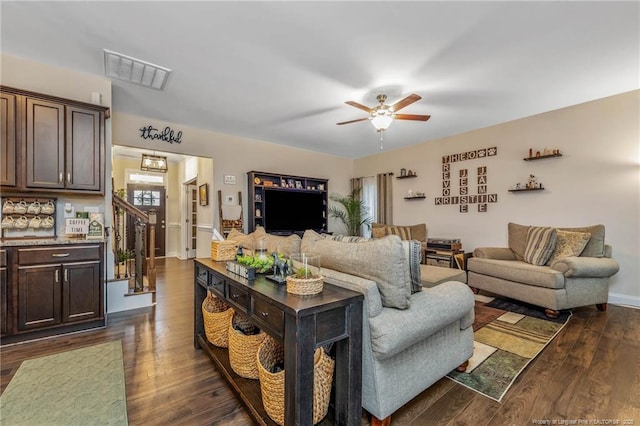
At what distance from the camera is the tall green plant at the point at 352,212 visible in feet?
21.2

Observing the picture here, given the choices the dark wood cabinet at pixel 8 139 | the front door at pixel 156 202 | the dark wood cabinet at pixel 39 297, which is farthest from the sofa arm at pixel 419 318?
the front door at pixel 156 202

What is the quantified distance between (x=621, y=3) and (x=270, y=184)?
15.7 ft

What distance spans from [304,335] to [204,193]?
206 inches

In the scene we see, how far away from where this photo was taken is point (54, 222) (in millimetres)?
2840

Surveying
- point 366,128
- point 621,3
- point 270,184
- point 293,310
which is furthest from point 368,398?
point 270,184

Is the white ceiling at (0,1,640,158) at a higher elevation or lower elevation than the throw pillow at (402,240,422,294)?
higher

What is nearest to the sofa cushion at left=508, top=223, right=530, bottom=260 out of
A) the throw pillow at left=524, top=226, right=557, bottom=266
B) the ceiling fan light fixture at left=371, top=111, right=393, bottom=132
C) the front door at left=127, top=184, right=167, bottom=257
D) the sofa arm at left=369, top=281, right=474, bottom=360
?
the throw pillow at left=524, top=226, right=557, bottom=266

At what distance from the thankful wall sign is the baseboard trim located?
1823 millimetres

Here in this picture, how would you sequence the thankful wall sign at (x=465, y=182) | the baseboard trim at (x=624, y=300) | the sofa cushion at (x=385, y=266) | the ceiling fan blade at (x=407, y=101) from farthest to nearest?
the thankful wall sign at (x=465, y=182), the baseboard trim at (x=624, y=300), the ceiling fan blade at (x=407, y=101), the sofa cushion at (x=385, y=266)

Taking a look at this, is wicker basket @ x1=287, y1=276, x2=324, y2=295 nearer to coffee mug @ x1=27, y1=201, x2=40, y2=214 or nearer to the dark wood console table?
the dark wood console table

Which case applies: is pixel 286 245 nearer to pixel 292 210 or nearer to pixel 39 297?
pixel 39 297

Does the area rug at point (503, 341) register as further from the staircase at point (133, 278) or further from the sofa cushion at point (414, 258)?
the staircase at point (133, 278)

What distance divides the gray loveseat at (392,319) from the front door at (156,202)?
7.20m

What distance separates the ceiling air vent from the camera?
2.61m
